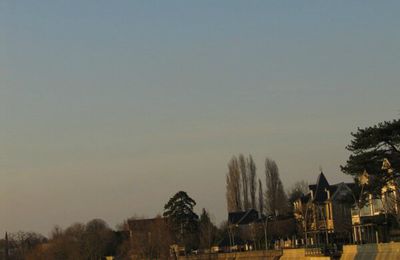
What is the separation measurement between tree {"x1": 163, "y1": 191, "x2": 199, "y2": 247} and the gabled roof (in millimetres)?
6931

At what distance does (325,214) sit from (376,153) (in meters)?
47.7

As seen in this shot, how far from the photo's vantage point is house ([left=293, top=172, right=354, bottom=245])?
98.1 meters

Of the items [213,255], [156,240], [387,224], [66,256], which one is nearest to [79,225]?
[66,256]

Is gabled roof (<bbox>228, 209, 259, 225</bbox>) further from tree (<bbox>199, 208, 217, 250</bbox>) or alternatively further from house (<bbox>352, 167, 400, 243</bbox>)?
house (<bbox>352, 167, 400, 243</bbox>)

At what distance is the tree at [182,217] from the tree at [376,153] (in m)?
67.1

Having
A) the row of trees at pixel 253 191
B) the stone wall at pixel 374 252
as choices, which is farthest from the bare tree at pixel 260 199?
the stone wall at pixel 374 252

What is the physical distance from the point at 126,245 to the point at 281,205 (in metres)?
31.2

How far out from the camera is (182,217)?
5049 inches

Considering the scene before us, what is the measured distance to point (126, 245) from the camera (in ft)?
472

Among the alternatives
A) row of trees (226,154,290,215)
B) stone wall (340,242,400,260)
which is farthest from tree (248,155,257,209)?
stone wall (340,242,400,260)

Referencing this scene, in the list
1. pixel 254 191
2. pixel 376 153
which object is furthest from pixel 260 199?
pixel 376 153

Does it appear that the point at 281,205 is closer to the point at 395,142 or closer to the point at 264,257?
the point at 264,257

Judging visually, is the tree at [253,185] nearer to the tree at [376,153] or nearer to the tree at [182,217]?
the tree at [182,217]

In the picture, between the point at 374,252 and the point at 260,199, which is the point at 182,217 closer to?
the point at 260,199
